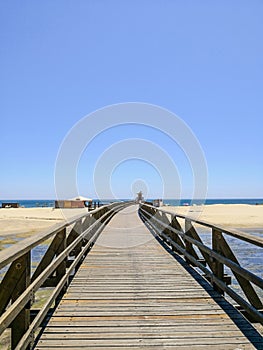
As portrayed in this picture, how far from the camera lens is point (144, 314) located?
13.2ft

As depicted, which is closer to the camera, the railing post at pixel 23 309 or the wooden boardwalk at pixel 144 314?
the railing post at pixel 23 309

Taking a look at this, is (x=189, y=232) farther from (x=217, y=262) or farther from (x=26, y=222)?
(x=26, y=222)

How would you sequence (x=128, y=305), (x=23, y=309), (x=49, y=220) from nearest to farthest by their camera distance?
(x=23, y=309), (x=128, y=305), (x=49, y=220)

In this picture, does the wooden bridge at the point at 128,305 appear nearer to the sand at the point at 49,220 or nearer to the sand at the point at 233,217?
the sand at the point at 233,217

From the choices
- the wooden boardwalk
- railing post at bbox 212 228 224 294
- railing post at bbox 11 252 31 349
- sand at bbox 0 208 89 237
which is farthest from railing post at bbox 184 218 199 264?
sand at bbox 0 208 89 237

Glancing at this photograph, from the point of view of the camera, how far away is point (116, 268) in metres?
6.69

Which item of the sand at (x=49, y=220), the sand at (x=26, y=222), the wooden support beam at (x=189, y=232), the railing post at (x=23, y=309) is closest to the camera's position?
the railing post at (x=23, y=309)

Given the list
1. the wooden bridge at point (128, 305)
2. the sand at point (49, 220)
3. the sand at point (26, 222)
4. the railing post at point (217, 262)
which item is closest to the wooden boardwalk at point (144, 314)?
the wooden bridge at point (128, 305)

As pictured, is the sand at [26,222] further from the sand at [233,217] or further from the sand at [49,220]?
the sand at [233,217]

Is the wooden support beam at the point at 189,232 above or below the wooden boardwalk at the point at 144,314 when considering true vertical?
above

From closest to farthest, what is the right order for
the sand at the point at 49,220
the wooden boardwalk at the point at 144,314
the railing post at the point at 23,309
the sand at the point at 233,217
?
1. the railing post at the point at 23,309
2. the wooden boardwalk at the point at 144,314
3. the sand at the point at 49,220
4. the sand at the point at 233,217

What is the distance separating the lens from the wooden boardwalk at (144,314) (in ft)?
10.7

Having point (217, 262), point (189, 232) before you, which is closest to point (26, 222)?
point (189, 232)

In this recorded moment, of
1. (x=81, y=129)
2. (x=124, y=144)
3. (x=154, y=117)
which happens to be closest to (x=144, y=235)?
(x=81, y=129)
